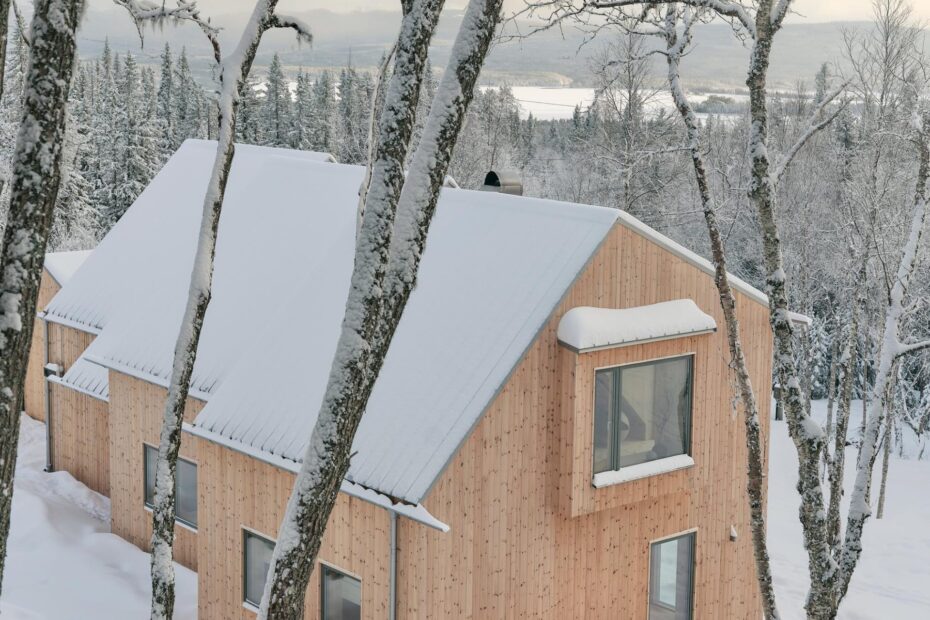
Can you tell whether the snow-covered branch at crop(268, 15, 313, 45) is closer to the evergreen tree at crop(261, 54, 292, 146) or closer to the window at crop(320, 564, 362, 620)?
the window at crop(320, 564, 362, 620)

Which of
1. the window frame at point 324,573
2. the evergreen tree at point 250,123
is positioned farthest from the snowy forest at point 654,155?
the window frame at point 324,573

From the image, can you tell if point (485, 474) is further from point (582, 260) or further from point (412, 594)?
point (582, 260)

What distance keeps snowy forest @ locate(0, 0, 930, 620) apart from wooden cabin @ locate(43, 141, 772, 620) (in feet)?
4.10

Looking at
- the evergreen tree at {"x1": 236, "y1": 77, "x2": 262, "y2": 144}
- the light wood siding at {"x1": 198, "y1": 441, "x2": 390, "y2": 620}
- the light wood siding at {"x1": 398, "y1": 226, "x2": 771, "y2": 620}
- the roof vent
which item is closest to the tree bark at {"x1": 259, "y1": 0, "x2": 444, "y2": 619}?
the light wood siding at {"x1": 398, "y1": 226, "x2": 771, "y2": 620}

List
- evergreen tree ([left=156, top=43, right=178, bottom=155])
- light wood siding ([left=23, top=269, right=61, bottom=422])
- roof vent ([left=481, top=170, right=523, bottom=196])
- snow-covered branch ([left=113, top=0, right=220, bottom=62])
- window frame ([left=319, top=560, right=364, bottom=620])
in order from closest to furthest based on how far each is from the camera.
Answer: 1. snow-covered branch ([left=113, top=0, right=220, bottom=62])
2. window frame ([left=319, top=560, right=364, bottom=620])
3. roof vent ([left=481, top=170, right=523, bottom=196])
4. light wood siding ([left=23, top=269, right=61, bottom=422])
5. evergreen tree ([left=156, top=43, right=178, bottom=155])

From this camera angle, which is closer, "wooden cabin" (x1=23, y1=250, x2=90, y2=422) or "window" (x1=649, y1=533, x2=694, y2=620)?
"window" (x1=649, y1=533, x2=694, y2=620)

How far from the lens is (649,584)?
1111 cm

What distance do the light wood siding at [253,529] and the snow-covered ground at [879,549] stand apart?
7.84m

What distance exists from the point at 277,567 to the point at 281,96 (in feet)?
175

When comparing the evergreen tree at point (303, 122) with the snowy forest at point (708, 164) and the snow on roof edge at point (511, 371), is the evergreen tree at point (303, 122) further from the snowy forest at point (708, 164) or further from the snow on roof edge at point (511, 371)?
the snow on roof edge at point (511, 371)

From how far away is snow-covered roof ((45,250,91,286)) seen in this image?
763 inches

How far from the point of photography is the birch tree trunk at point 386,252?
185 inches

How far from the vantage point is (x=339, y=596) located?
32.9 feet

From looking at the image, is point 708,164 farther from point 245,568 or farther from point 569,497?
point 245,568
